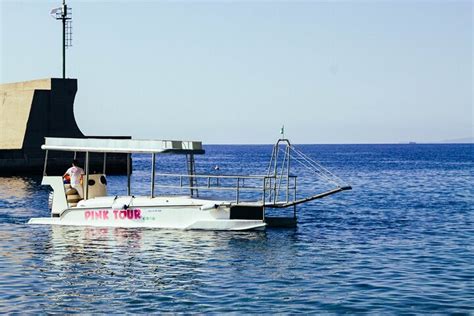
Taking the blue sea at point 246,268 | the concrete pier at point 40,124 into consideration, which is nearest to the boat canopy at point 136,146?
the blue sea at point 246,268

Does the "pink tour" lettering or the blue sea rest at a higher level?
the "pink tour" lettering

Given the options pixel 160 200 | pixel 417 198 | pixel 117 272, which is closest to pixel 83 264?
pixel 117 272

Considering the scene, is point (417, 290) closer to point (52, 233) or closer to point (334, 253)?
point (334, 253)

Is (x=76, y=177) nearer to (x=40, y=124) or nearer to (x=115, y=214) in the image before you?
(x=115, y=214)

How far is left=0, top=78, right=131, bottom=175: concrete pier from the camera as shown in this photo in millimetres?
66188

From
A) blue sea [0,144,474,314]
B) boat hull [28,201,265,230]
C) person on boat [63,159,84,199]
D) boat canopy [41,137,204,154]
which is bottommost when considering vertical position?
blue sea [0,144,474,314]

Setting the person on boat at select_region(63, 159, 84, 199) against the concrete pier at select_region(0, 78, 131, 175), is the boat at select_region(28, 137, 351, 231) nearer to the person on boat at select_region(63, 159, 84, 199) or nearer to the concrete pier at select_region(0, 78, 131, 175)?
the person on boat at select_region(63, 159, 84, 199)

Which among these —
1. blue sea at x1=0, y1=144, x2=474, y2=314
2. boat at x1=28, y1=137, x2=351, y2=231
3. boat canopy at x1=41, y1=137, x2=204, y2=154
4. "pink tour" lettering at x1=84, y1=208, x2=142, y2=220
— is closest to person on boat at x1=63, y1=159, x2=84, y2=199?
boat at x1=28, y1=137, x2=351, y2=231

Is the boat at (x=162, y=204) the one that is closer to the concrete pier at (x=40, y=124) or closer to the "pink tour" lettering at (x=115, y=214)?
the "pink tour" lettering at (x=115, y=214)

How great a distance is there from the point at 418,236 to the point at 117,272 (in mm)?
12586

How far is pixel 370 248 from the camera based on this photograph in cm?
2509

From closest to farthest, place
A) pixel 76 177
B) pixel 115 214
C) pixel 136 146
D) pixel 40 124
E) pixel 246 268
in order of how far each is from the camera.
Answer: pixel 246 268, pixel 136 146, pixel 115 214, pixel 76 177, pixel 40 124

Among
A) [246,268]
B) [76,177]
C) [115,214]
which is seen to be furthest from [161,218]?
[246,268]

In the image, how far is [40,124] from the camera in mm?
67938
